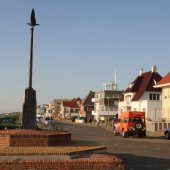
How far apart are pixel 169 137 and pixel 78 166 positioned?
1215 inches

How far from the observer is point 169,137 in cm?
4375

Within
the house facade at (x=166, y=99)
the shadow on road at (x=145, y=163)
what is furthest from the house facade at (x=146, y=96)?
the shadow on road at (x=145, y=163)

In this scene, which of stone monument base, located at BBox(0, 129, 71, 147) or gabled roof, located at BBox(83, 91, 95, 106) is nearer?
stone monument base, located at BBox(0, 129, 71, 147)

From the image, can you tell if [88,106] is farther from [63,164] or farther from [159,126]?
[63,164]

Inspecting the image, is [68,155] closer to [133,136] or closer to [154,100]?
[133,136]

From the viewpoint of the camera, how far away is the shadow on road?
20.4 meters

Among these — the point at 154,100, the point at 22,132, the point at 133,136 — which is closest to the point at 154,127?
the point at 133,136

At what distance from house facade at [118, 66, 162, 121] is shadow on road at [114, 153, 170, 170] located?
4657 centimetres

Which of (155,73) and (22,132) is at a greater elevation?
(155,73)

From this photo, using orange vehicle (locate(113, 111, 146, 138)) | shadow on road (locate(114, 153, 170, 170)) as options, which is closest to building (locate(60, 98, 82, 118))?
orange vehicle (locate(113, 111, 146, 138))

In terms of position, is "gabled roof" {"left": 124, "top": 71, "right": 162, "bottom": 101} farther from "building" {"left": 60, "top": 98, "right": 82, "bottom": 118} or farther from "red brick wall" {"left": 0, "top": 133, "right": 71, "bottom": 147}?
"building" {"left": 60, "top": 98, "right": 82, "bottom": 118}

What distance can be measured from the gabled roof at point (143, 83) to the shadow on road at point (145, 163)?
55.4 meters

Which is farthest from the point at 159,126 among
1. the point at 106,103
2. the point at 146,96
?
the point at 106,103

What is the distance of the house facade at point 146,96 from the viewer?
240 ft
